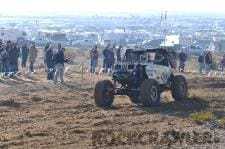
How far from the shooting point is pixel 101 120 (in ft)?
50.3

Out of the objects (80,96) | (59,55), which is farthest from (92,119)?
(59,55)

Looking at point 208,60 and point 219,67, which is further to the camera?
point 219,67

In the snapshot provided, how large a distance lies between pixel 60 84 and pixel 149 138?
497 inches

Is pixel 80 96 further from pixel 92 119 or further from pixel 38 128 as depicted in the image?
pixel 38 128

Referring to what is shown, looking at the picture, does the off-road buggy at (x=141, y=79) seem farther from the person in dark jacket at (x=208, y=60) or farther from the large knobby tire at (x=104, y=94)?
the person in dark jacket at (x=208, y=60)

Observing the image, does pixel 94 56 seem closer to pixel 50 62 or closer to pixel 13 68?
pixel 50 62

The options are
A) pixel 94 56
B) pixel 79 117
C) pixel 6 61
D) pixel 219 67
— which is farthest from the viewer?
pixel 219 67

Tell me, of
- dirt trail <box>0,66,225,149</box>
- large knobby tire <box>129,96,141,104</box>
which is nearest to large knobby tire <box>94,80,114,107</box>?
dirt trail <box>0,66,225,149</box>

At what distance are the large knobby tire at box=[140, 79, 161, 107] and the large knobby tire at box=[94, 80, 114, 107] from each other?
1182mm

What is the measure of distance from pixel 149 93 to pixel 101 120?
261 cm

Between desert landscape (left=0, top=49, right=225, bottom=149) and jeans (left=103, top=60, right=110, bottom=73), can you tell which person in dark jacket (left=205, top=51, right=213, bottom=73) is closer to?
jeans (left=103, top=60, right=110, bottom=73)

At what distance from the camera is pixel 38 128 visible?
14008mm

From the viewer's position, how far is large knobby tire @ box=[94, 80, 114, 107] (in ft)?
59.3

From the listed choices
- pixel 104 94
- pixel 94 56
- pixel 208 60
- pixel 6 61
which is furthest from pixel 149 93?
pixel 208 60
